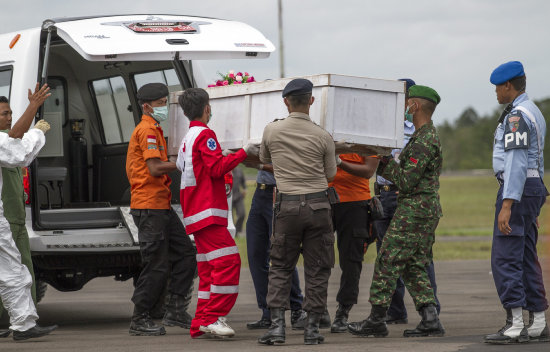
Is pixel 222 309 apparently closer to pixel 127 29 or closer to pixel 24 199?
pixel 24 199

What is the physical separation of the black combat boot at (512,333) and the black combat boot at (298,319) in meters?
1.77

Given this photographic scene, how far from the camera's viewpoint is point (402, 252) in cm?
789

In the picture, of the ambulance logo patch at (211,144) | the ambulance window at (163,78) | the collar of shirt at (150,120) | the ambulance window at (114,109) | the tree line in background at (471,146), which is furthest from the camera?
the tree line in background at (471,146)

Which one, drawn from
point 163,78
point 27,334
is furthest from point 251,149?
point 163,78

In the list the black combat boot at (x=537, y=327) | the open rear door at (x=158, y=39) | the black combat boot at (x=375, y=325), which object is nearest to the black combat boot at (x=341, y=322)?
the black combat boot at (x=375, y=325)

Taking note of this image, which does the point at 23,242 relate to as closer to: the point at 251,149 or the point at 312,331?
the point at 251,149

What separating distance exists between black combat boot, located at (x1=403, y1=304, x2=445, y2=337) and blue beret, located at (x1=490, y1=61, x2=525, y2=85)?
1.79m

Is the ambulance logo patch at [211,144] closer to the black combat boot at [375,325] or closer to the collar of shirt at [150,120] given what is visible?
the collar of shirt at [150,120]

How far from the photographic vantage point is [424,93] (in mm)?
8016

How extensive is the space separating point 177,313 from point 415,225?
233 centimetres

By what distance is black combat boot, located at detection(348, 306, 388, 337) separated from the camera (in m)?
7.99

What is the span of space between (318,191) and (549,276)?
6739 millimetres

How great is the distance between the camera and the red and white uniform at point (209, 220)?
313 inches

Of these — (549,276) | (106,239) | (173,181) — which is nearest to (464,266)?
(549,276)
